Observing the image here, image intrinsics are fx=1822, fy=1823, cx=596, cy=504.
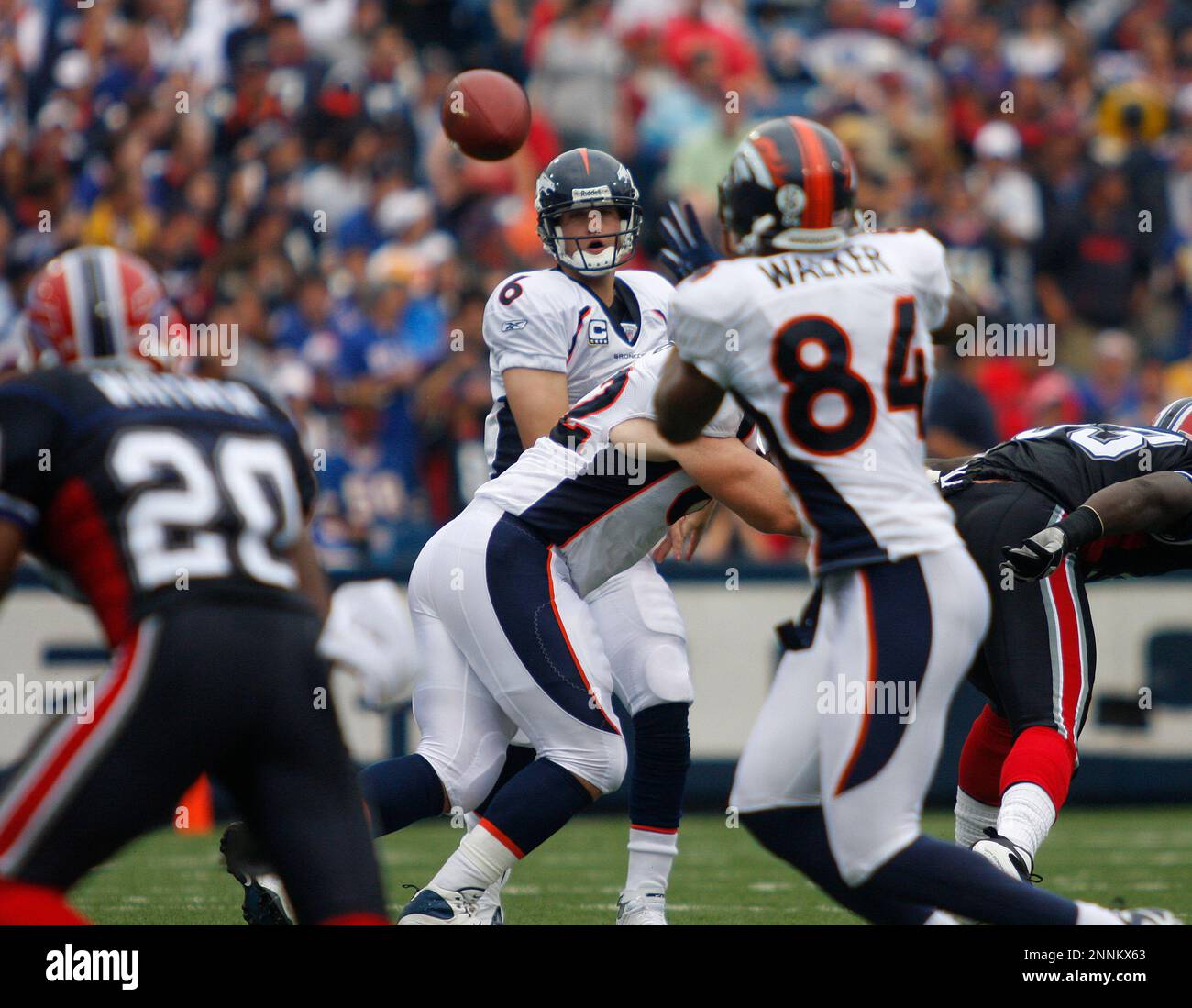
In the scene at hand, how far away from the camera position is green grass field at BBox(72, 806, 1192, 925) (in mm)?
5680

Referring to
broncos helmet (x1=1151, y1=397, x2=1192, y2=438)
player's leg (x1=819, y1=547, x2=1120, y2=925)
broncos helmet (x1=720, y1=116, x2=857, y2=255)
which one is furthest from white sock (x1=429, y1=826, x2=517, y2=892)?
broncos helmet (x1=1151, y1=397, x2=1192, y2=438)

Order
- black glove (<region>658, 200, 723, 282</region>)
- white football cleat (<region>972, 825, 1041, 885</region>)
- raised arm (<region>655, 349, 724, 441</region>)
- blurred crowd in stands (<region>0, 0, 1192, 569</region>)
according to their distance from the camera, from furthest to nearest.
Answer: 1. blurred crowd in stands (<region>0, 0, 1192, 569</region>)
2. white football cleat (<region>972, 825, 1041, 885</region>)
3. black glove (<region>658, 200, 723, 282</region>)
4. raised arm (<region>655, 349, 724, 441</region>)

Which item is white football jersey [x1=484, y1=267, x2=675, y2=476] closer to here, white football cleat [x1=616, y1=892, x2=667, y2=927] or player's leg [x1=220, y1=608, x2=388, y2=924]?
white football cleat [x1=616, y1=892, x2=667, y2=927]

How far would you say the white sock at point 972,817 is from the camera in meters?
5.29

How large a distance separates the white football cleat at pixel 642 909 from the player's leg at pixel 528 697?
0.40m

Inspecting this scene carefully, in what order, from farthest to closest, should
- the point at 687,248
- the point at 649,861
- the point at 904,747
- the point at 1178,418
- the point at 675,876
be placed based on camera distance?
the point at 675,876
the point at 1178,418
the point at 649,861
the point at 687,248
the point at 904,747

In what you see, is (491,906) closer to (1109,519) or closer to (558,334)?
(558,334)

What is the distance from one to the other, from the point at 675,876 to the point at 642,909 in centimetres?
157

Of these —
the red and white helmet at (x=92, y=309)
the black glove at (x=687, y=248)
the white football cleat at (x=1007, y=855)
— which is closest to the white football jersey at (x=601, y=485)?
the black glove at (x=687, y=248)

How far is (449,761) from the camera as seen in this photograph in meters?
5.00

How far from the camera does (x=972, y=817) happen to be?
530 centimetres

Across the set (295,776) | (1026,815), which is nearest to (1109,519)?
(1026,815)

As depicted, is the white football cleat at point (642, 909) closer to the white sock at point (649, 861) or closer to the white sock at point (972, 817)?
the white sock at point (649, 861)

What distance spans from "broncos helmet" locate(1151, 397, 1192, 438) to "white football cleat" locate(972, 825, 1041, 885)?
1.53 m
